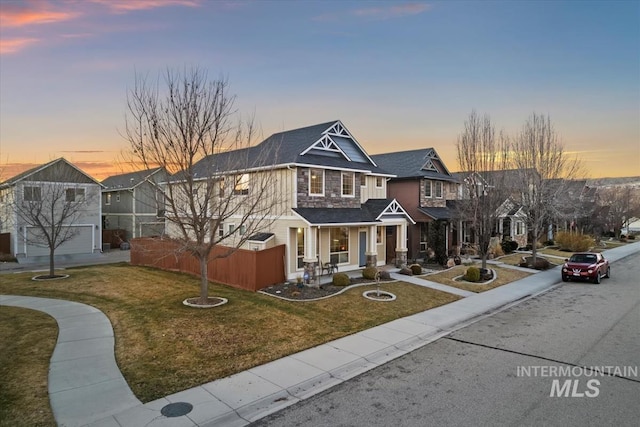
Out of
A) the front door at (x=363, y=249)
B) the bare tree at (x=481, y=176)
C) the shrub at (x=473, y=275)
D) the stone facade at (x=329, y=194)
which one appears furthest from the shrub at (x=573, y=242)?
the stone facade at (x=329, y=194)

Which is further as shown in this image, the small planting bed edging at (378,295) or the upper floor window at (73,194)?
the upper floor window at (73,194)

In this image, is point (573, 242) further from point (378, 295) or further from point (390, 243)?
point (378, 295)

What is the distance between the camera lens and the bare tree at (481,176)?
21.4 meters

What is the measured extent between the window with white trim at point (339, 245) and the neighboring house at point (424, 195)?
25.1 feet

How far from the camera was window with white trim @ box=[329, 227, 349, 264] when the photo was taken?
72.7ft

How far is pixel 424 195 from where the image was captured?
99.8 ft

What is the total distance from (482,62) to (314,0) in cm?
1056

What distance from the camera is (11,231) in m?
31.6

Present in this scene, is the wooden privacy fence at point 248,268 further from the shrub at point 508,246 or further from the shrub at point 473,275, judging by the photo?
the shrub at point 508,246

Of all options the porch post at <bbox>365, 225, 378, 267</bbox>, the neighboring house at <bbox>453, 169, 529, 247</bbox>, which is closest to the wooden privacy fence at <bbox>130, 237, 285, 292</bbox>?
the porch post at <bbox>365, 225, 378, 267</bbox>

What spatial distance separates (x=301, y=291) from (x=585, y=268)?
17201 millimetres

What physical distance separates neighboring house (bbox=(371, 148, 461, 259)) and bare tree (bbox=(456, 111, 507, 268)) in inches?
208

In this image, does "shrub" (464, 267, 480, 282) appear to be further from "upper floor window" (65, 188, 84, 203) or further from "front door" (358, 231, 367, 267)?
"upper floor window" (65, 188, 84, 203)

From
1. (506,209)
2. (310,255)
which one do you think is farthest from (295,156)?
(506,209)
